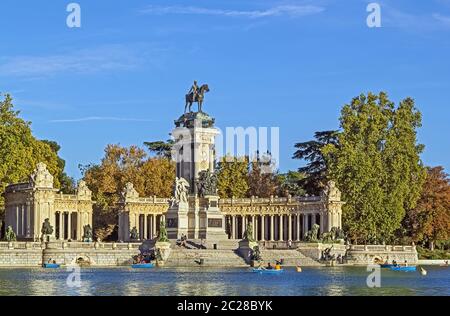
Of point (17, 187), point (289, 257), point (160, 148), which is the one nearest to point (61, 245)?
point (17, 187)

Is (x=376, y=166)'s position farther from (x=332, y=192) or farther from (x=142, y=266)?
(x=142, y=266)

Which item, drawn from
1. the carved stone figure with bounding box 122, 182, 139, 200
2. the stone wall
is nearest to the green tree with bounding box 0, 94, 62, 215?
the carved stone figure with bounding box 122, 182, 139, 200

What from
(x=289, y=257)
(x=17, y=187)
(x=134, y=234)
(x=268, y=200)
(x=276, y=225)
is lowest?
(x=289, y=257)

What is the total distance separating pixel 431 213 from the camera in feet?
387

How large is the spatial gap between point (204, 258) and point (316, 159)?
138 feet

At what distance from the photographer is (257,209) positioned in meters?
117

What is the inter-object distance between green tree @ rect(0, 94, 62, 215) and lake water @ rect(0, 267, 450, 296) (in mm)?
26586

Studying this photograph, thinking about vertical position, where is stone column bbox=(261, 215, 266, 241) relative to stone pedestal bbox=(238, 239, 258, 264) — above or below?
above

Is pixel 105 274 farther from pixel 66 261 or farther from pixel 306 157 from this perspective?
pixel 306 157

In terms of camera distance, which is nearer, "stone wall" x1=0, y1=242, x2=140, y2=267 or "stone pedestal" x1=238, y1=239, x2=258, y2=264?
"stone wall" x1=0, y1=242, x2=140, y2=267

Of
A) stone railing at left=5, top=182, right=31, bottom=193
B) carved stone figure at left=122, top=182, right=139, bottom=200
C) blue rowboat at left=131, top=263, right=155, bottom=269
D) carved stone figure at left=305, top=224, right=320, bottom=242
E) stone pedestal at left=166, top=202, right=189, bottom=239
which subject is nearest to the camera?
blue rowboat at left=131, top=263, right=155, bottom=269

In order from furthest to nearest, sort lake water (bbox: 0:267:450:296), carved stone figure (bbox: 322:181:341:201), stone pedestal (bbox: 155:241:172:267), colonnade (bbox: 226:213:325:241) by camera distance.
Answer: colonnade (bbox: 226:213:325:241), carved stone figure (bbox: 322:181:341:201), stone pedestal (bbox: 155:241:172:267), lake water (bbox: 0:267:450:296)

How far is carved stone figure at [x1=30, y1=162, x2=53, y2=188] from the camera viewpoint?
101500 mm

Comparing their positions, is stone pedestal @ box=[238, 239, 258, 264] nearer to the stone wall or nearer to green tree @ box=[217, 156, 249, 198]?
the stone wall
